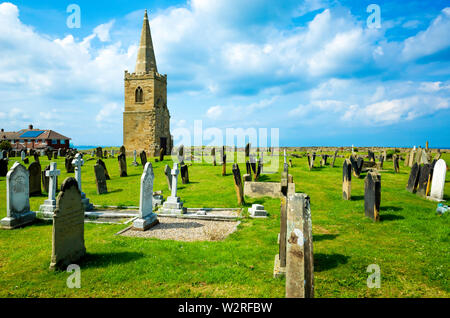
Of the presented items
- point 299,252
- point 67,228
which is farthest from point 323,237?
point 67,228

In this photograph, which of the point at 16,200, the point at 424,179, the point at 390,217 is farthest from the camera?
the point at 424,179

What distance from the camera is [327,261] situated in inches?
217

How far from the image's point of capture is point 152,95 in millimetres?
36281

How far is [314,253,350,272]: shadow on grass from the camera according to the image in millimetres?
5230

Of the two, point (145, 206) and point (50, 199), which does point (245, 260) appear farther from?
Answer: point (50, 199)

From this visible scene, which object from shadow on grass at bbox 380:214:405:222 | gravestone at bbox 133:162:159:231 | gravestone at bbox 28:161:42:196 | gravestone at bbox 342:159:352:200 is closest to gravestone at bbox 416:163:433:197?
gravestone at bbox 342:159:352:200

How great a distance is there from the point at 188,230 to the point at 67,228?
3768mm

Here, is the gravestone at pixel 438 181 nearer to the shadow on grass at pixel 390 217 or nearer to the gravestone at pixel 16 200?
the shadow on grass at pixel 390 217

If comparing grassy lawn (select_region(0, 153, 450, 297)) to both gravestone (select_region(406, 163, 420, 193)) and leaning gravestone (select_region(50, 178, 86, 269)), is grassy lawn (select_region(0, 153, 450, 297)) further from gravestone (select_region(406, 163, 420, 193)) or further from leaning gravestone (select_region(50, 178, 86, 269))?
gravestone (select_region(406, 163, 420, 193))

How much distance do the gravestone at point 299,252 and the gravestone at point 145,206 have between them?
5.79 metres

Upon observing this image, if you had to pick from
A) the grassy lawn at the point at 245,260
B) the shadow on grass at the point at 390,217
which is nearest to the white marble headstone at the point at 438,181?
the grassy lawn at the point at 245,260
